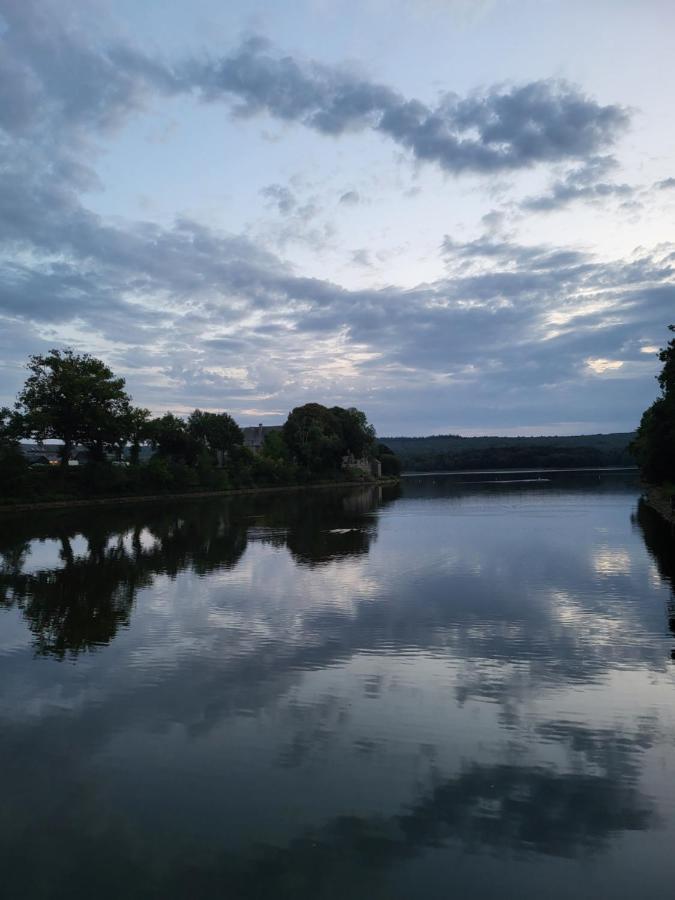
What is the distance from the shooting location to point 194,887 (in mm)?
5492

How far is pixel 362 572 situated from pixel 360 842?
15.0 meters

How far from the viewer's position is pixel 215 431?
86.9 m

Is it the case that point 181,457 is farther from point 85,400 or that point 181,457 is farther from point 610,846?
point 610,846

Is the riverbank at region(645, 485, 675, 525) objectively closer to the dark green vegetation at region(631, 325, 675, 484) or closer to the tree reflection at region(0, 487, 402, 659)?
the dark green vegetation at region(631, 325, 675, 484)

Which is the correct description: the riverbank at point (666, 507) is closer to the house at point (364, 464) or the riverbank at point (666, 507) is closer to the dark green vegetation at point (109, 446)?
the dark green vegetation at point (109, 446)

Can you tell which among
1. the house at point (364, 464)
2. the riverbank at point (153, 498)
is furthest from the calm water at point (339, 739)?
the house at point (364, 464)

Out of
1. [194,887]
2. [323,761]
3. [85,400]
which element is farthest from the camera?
[85,400]

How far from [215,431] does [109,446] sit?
79.2 ft

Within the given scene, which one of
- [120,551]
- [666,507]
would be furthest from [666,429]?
[120,551]

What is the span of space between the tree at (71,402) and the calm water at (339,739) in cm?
4092

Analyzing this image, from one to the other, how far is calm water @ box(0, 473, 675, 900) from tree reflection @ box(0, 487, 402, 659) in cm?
21

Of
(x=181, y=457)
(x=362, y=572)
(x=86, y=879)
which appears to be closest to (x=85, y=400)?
(x=181, y=457)

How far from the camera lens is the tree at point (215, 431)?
86750 mm

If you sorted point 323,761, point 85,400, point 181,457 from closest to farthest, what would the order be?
1. point 323,761
2. point 85,400
3. point 181,457
